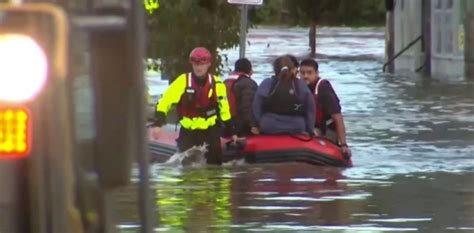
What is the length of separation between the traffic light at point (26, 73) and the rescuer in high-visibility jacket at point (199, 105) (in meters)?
11.2

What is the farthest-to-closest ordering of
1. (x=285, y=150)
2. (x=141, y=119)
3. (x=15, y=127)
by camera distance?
1. (x=285, y=150)
2. (x=141, y=119)
3. (x=15, y=127)

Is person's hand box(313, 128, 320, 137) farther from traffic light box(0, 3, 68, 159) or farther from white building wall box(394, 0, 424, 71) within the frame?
white building wall box(394, 0, 424, 71)

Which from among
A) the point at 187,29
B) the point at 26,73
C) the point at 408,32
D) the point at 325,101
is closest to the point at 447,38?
the point at 408,32

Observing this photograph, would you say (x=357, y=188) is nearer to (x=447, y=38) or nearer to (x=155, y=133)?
(x=155, y=133)

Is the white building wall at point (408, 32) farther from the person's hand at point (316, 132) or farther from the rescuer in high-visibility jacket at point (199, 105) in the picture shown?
the rescuer in high-visibility jacket at point (199, 105)

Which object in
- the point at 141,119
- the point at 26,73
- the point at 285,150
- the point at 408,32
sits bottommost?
the point at 408,32

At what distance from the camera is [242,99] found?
15.3 meters

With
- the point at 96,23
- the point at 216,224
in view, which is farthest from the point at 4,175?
the point at 216,224

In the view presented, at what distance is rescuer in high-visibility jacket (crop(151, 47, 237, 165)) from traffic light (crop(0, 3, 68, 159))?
1122cm

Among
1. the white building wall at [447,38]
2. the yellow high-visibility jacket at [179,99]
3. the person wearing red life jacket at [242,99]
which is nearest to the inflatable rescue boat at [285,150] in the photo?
the person wearing red life jacket at [242,99]

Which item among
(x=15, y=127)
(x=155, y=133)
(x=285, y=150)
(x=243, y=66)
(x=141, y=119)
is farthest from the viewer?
(x=155, y=133)

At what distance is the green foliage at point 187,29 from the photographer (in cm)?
2156

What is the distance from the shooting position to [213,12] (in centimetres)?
2172

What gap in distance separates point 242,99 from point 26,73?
41.8 feet
